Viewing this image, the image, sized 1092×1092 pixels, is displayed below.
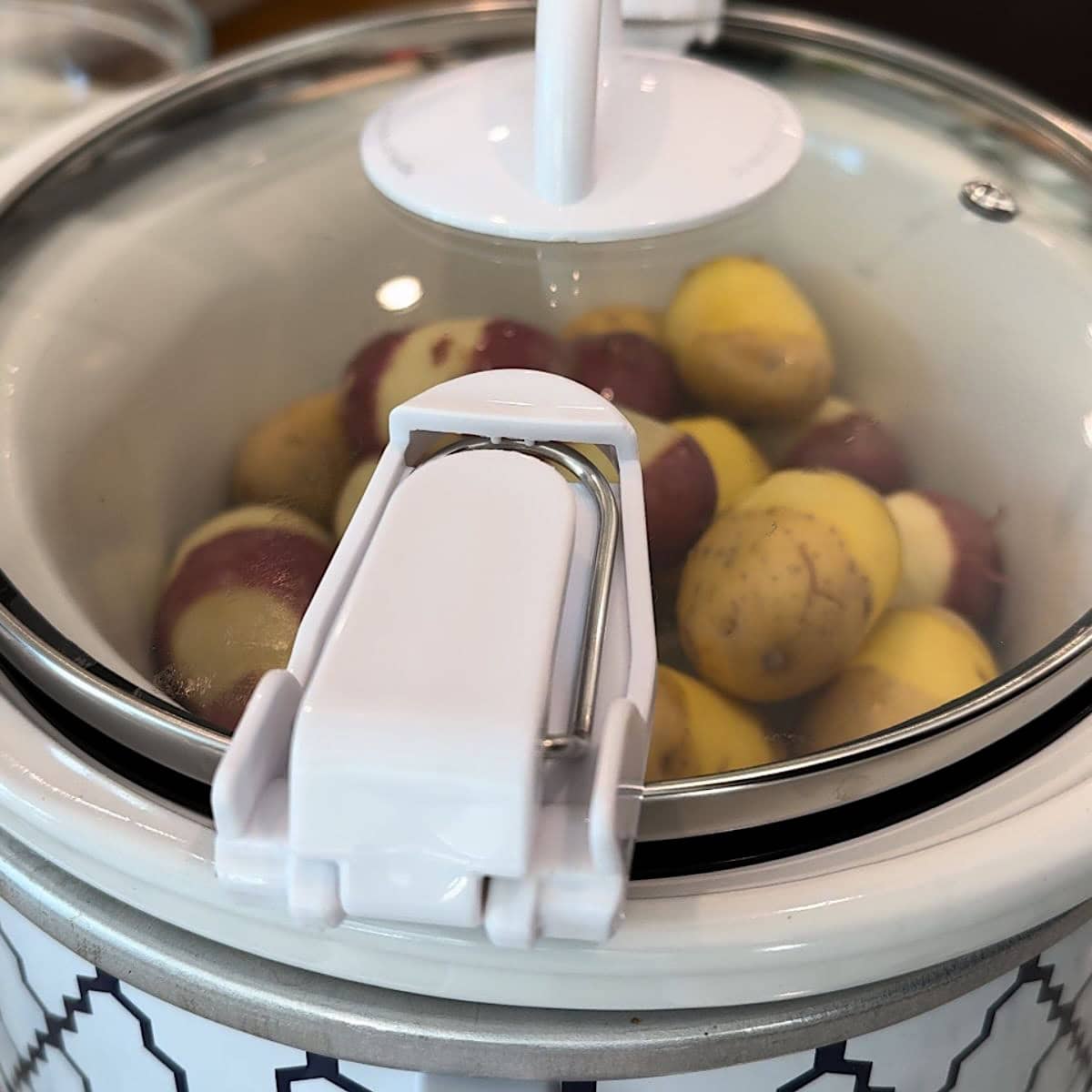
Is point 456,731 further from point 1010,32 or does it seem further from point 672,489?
point 1010,32

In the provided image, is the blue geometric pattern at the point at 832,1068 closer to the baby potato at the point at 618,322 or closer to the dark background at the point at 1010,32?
the baby potato at the point at 618,322

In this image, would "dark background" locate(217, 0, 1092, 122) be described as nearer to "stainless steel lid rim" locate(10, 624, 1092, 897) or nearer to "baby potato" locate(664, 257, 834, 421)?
"baby potato" locate(664, 257, 834, 421)

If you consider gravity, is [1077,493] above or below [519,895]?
above

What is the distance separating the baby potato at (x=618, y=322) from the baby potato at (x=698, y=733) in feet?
0.50

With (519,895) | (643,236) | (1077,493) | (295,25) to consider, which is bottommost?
(519,895)

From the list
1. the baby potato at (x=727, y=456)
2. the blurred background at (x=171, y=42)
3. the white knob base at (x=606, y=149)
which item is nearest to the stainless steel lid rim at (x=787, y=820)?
the baby potato at (x=727, y=456)

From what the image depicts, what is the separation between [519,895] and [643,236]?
10.9 inches

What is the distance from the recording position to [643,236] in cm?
46

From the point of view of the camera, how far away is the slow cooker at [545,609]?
0.27 metres

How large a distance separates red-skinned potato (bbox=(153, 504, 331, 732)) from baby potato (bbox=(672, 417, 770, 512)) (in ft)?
0.43

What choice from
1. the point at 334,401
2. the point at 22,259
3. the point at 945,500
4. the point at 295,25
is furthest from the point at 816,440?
the point at 295,25

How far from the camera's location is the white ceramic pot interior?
0.41 m

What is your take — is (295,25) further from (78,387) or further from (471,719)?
(471,719)

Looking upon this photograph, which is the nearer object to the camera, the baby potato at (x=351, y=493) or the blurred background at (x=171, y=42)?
the baby potato at (x=351, y=493)
